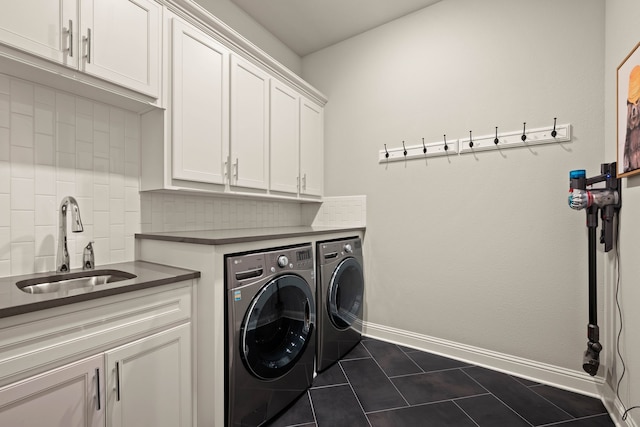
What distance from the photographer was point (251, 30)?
2521 millimetres

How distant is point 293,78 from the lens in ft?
8.16

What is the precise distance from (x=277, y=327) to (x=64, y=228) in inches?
46.9

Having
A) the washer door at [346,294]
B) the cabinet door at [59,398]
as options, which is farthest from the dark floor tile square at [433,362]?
the cabinet door at [59,398]

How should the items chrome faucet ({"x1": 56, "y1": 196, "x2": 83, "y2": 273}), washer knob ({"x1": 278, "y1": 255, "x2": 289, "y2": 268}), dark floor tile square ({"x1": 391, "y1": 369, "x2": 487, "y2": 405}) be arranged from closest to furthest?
1. chrome faucet ({"x1": 56, "y1": 196, "x2": 83, "y2": 273})
2. washer knob ({"x1": 278, "y1": 255, "x2": 289, "y2": 268})
3. dark floor tile square ({"x1": 391, "y1": 369, "x2": 487, "y2": 405})

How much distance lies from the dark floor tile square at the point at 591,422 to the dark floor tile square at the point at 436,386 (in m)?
0.41

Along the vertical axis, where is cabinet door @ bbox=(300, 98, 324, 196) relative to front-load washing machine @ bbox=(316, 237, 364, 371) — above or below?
above

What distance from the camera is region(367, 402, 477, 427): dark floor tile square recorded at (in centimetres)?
153

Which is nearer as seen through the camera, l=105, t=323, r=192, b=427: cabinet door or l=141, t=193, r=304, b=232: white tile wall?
l=105, t=323, r=192, b=427: cabinet door

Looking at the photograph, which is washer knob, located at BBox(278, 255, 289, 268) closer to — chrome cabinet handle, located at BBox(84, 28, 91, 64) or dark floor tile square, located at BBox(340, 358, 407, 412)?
dark floor tile square, located at BBox(340, 358, 407, 412)

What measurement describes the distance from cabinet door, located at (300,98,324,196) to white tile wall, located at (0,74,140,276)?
4.38 ft

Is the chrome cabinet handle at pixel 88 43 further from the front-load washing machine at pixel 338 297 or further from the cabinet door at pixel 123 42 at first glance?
the front-load washing machine at pixel 338 297

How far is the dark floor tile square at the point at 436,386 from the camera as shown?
1759 mm

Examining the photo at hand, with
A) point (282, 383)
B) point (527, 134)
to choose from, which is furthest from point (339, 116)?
point (282, 383)

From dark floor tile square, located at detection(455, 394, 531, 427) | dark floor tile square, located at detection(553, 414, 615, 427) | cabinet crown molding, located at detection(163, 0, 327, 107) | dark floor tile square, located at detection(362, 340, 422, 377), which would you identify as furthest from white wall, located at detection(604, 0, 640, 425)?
cabinet crown molding, located at detection(163, 0, 327, 107)
